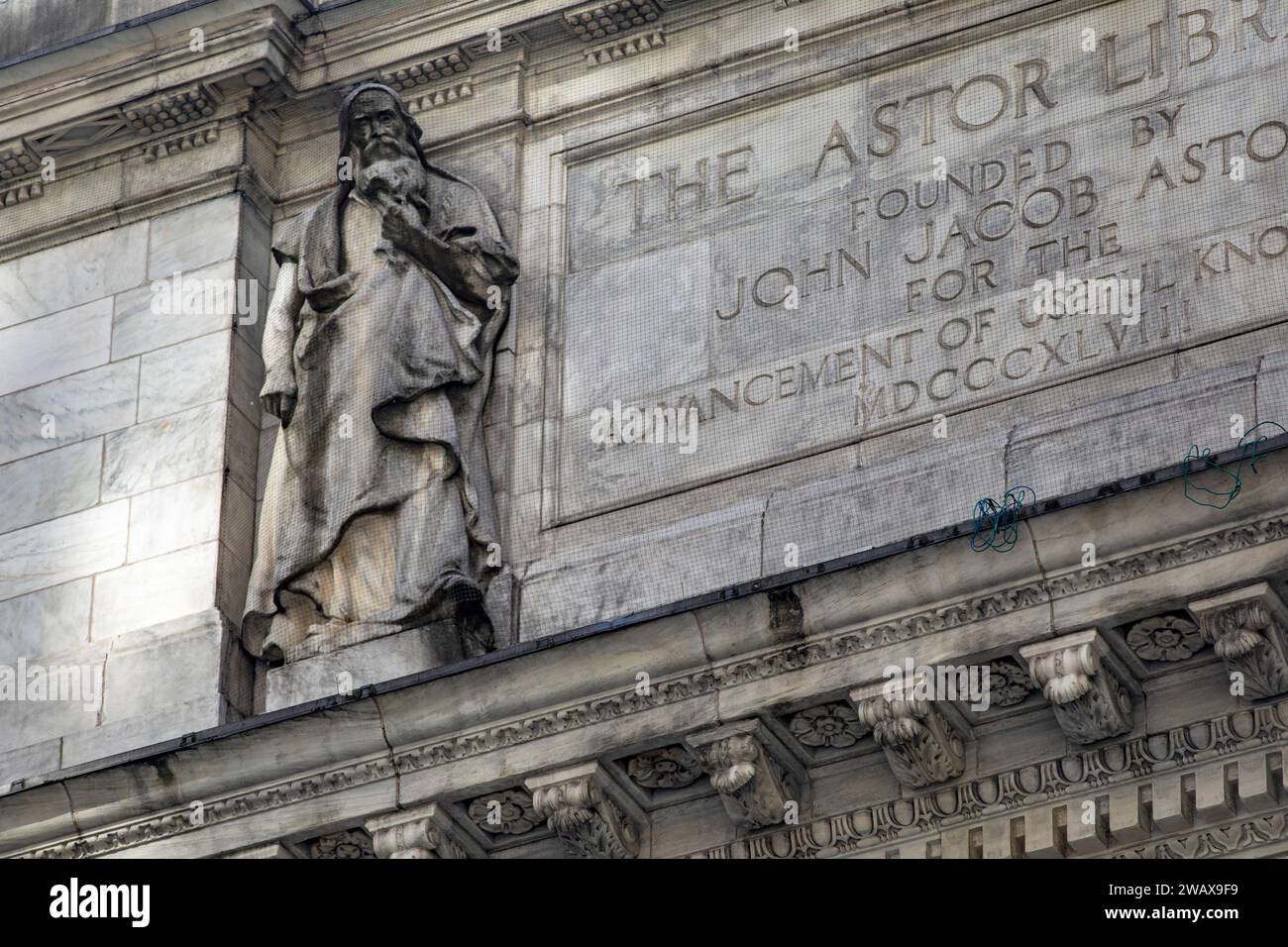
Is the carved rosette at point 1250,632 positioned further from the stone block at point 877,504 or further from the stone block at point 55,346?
the stone block at point 55,346

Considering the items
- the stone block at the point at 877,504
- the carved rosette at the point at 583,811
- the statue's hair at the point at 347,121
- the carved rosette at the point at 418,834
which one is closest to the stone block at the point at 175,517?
the statue's hair at the point at 347,121

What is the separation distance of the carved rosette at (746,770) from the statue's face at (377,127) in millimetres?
4321

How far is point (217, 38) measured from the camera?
2197 centimetres

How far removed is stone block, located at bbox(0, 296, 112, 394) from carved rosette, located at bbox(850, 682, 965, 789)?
560cm

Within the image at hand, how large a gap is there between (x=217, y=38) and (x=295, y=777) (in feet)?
16.0

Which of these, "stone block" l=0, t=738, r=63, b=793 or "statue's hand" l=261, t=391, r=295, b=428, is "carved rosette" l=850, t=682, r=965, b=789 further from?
"stone block" l=0, t=738, r=63, b=793

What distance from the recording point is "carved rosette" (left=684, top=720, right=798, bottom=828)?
1809 centimetres

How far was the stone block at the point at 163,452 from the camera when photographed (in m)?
20.9

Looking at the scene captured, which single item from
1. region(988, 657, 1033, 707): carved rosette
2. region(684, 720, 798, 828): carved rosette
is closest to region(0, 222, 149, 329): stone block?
region(684, 720, 798, 828): carved rosette

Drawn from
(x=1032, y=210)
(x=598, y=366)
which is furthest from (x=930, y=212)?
(x=598, y=366)

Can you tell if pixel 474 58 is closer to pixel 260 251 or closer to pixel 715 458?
pixel 260 251

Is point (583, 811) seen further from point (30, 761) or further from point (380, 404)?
point (30, 761)

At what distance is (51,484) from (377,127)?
100 inches

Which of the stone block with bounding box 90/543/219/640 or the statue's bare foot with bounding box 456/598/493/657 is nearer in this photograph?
the statue's bare foot with bounding box 456/598/493/657
